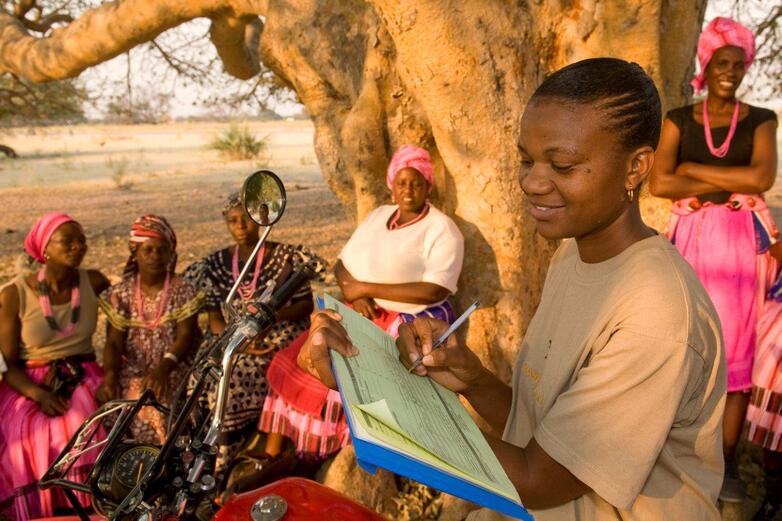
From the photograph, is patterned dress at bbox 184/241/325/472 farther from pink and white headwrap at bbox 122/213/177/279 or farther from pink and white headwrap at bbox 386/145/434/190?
pink and white headwrap at bbox 386/145/434/190

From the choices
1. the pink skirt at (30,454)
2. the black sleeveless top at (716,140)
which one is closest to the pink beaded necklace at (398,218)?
the black sleeveless top at (716,140)

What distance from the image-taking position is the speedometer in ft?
5.09

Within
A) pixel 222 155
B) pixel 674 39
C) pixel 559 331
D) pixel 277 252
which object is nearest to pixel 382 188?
pixel 277 252

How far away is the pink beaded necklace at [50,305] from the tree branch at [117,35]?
3.06 meters

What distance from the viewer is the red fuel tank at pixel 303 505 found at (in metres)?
1.63

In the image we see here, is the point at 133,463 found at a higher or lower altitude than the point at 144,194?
higher

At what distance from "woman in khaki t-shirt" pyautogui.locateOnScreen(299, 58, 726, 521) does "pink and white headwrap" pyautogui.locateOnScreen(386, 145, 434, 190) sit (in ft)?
7.66

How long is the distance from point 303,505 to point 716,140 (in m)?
2.62

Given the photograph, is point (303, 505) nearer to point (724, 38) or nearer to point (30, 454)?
point (30, 454)

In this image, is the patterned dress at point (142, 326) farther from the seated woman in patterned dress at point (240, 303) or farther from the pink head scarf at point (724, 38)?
the pink head scarf at point (724, 38)

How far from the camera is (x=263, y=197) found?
1.61 m

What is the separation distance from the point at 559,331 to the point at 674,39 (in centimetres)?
309

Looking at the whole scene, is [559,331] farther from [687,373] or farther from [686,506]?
[686,506]

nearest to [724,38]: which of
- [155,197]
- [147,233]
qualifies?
[147,233]
